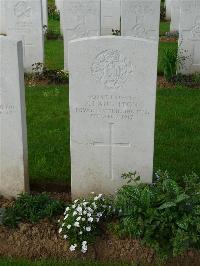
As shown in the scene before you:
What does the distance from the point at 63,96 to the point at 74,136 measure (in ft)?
12.8

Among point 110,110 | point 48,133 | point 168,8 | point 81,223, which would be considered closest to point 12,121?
point 110,110

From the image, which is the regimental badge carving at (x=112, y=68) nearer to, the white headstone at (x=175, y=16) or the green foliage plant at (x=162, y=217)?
the green foliage plant at (x=162, y=217)

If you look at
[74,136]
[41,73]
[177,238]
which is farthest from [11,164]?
[41,73]

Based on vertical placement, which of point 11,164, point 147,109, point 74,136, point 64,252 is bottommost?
point 64,252

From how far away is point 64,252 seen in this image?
14.2 feet

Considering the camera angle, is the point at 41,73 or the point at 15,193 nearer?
the point at 15,193

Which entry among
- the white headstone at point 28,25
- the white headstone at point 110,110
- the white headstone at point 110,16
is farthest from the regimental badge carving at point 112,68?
the white headstone at point 110,16

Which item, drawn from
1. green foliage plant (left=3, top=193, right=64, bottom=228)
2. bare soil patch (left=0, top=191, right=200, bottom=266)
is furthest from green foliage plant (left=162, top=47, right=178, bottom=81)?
bare soil patch (left=0, top=191, right=200, bottom=266)

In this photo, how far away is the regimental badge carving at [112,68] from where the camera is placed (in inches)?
174

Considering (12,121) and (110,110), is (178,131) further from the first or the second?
(12,121)

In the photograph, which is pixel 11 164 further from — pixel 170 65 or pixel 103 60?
pixel 170 65

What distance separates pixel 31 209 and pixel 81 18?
5.93 m

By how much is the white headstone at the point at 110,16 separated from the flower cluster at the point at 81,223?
1102 cm

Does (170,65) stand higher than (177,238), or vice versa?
(170,65)
